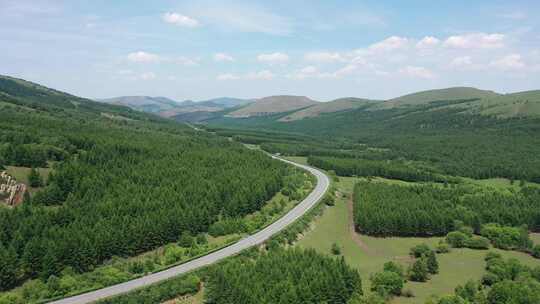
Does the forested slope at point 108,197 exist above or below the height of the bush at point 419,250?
above

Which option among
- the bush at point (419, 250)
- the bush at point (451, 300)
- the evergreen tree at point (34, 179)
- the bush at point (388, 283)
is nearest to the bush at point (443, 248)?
the bush at point (419, 250)

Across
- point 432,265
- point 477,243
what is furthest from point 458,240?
point 432,265

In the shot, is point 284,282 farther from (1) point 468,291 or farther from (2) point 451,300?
(1) point 468,291

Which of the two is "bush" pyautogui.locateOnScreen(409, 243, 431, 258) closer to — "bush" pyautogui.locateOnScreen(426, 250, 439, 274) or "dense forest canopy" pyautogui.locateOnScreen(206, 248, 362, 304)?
"bush" pyautogui.locateOnScreen(426, 250, 439, 274)

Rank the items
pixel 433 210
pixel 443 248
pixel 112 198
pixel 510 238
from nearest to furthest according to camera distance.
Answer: pixel 443 248 → pixel 510 238 → pixel 112 198 → pixel 433 210

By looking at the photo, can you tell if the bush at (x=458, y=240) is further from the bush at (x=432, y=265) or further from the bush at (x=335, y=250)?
the bush at (x=335, y=250)
